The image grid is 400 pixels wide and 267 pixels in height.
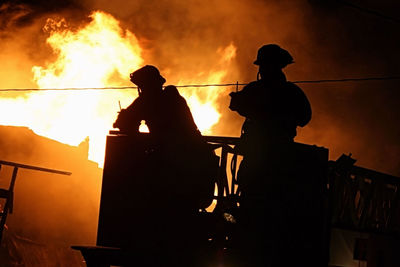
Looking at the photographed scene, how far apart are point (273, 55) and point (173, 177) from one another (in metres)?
1.97

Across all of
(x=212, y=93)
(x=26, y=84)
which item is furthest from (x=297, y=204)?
(x=26, y=84)

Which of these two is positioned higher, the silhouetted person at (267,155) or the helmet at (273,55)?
the helmet at (273,55)

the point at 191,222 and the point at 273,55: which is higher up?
the point at 273,55

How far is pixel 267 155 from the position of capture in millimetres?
6727

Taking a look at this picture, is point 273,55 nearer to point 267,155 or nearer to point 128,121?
point 267,155

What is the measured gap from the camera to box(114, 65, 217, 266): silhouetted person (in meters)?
6.31

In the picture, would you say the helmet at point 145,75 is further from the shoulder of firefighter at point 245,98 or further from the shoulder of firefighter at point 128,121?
the shoulder of firefighter at point 245,98

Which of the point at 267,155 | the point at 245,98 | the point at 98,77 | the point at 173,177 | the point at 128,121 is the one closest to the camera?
the point at 173,177

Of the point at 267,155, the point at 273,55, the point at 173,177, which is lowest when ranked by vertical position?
the point at 173,177

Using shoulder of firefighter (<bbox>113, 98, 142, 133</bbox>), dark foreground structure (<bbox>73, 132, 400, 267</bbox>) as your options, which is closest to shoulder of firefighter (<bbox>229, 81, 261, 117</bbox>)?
dark foreground structure (<bbox>73, 132, 400, 267</bbox>)

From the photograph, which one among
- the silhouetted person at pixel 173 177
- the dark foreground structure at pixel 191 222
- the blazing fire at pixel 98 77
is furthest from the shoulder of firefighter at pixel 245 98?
the blazing fire at pixel 98 77

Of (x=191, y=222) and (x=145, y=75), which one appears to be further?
(x=145, y=75)

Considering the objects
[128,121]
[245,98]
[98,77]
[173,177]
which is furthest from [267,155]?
[98,77]

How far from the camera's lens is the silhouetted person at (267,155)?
6.53 metres
